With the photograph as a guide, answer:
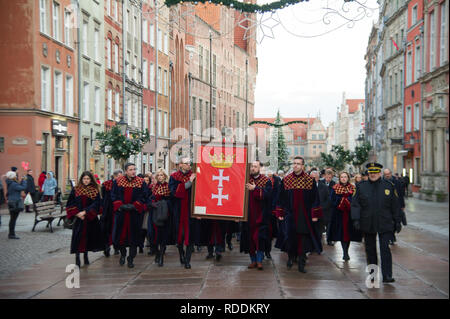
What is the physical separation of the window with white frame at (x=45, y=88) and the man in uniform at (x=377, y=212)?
2004 centimetres

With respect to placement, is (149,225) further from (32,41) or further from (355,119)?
(355,119)

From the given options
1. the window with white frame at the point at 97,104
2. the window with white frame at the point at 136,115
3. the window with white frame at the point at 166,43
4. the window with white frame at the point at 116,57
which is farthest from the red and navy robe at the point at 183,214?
the window with white frame at the point at 166,43

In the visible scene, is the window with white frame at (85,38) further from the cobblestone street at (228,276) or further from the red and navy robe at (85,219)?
the red and navy robe at (85,219)

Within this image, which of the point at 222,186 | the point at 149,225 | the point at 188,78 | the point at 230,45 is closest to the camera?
the point at 222,186

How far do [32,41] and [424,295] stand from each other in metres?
21.4

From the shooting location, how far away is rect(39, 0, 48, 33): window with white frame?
84.4 ft

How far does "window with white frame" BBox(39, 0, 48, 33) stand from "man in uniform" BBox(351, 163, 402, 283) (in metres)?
20.0

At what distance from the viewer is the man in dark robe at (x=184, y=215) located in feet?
36.3

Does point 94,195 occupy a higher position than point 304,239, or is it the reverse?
point 94,195

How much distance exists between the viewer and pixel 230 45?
63188 millimetres

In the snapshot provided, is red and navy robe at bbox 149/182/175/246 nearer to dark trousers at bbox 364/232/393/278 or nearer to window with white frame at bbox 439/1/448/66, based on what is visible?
dark trousers at bbox 364/232/393/278

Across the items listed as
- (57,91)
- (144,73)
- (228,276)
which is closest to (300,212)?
(228,276)

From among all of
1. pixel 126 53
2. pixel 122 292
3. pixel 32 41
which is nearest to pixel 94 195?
pixel 122 292

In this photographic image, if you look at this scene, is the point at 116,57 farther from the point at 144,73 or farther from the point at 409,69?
the point at 409,69
